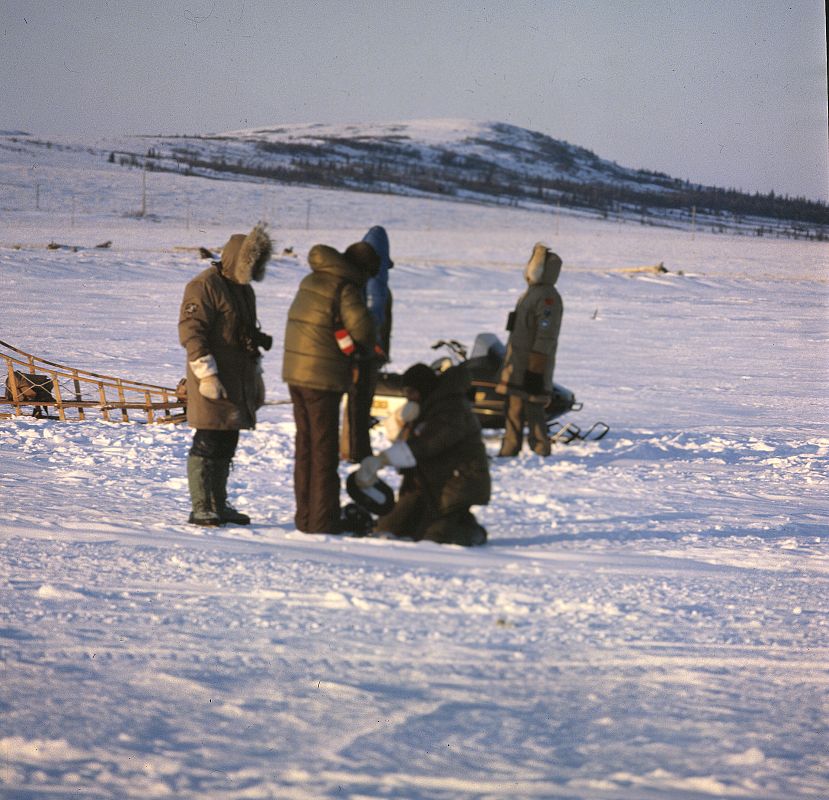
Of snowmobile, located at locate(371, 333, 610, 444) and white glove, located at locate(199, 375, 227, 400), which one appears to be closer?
white glove, located at locate(199, 375, 227, 400)

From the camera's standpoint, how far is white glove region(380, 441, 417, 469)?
5.45m

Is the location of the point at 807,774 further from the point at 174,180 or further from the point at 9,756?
the point at 174,180

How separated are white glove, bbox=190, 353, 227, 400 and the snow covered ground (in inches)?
28.1

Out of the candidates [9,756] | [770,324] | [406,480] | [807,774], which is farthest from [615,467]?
[770,324]

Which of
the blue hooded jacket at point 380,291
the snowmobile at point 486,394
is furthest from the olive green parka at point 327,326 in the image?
the snowmobile at point 486,394

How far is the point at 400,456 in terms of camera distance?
5.45m

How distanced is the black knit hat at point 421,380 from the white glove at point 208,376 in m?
0.92

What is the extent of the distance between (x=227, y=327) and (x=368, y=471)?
1.01 metres

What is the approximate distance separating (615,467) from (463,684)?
15.1 ft

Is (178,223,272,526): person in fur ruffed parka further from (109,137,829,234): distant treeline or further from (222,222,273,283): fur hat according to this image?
(109,137,829,234): distant treeline

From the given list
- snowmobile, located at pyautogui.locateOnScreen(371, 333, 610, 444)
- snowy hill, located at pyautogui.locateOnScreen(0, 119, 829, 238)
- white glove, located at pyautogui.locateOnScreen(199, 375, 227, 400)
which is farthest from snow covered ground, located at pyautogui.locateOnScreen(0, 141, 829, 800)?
snowy hill, located at pyautogui.locateOnScreen(0, 119, 829, 238)

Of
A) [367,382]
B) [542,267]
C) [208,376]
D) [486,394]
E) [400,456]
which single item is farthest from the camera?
[486,394]

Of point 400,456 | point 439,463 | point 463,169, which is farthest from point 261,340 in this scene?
point 463,169

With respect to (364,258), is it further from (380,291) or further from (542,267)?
(542,267)
